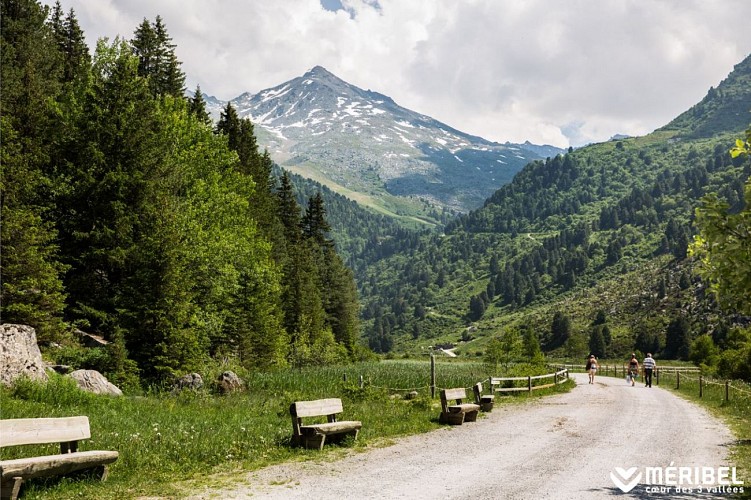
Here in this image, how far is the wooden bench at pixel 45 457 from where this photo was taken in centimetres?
812

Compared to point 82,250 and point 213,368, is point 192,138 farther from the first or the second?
point 213,368

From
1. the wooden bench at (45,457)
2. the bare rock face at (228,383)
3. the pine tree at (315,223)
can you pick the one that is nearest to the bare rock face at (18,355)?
the bare rock face at (228,383)

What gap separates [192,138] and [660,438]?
36185 mm

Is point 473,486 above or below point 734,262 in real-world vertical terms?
below

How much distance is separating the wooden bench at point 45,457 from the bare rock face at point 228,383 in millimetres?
16409

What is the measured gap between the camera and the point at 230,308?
46.6 m

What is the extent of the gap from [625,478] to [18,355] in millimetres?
18564

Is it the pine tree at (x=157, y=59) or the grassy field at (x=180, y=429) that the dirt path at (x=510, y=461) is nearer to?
the grassy field at (x=180, y=429)

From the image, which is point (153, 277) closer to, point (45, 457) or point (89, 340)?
point (89, 340)

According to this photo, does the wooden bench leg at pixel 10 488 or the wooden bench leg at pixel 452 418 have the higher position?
the wooden bench leg at pixel 10 488

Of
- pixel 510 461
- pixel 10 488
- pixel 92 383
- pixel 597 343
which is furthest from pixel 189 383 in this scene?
pixel 597 343

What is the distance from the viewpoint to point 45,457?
8922 millimetres

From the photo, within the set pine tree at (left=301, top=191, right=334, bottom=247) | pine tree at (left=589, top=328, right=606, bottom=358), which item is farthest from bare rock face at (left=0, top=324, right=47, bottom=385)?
pine tree at (left=589, top=328, right=606, bottom=358)

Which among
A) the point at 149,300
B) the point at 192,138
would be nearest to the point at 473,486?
the point at 149,300
